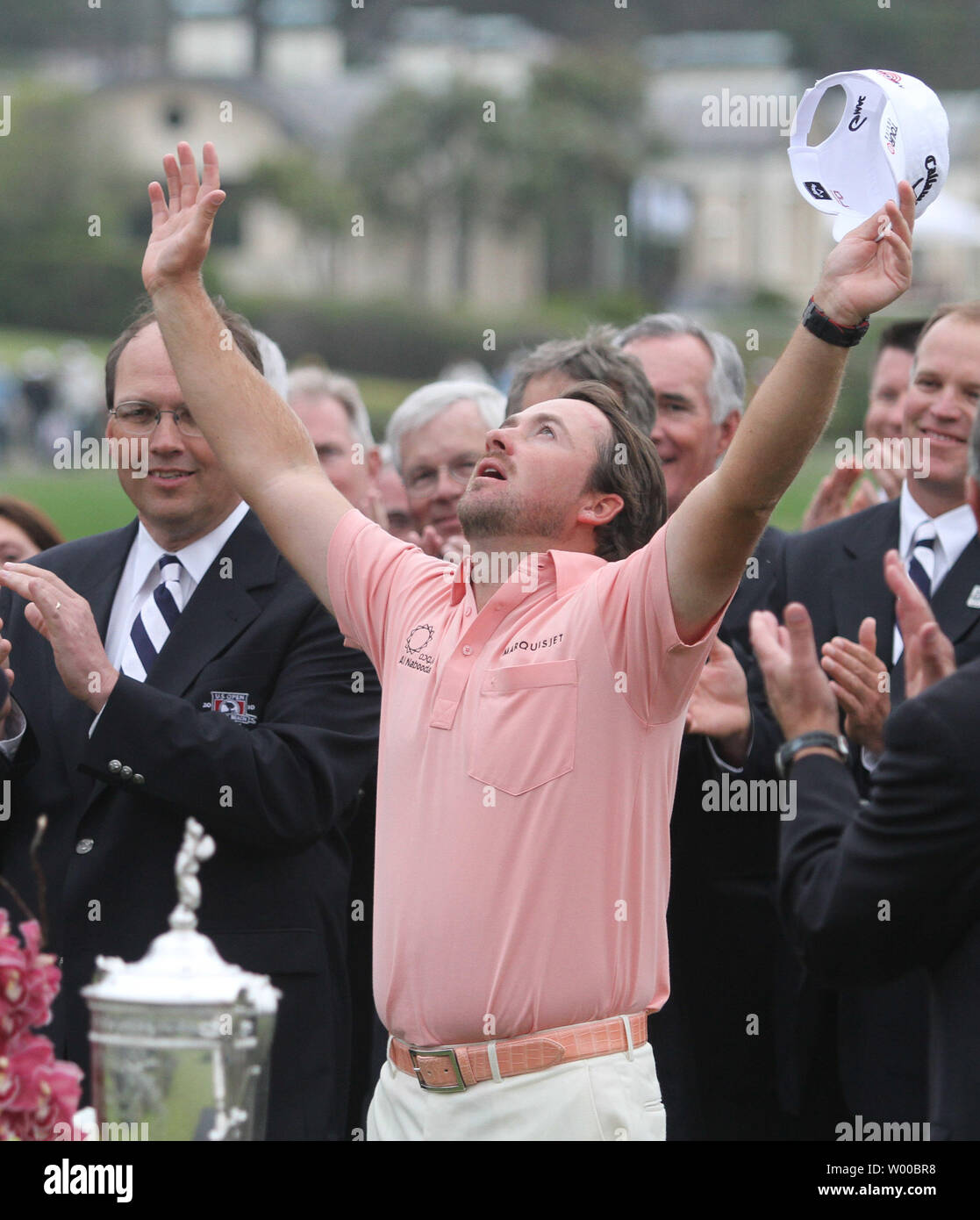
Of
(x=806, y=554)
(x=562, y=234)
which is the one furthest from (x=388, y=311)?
(x=806, y=554)

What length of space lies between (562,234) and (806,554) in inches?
2443

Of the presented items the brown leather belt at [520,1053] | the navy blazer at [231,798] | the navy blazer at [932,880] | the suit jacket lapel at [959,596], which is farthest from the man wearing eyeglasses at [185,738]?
the suit jacket lapel at [959,596]

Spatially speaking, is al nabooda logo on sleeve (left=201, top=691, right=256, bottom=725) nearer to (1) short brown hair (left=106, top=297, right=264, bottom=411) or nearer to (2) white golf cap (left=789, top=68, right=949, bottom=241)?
(1) short brown hair (left=106, top=297, right=264, bottom=411)

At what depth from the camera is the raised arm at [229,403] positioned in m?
3.74

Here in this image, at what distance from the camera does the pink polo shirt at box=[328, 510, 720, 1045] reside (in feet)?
10.7

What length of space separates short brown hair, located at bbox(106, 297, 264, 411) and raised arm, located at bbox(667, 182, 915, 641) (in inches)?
64.9

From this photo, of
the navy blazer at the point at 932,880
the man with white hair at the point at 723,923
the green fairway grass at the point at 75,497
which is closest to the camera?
the navy blazer at the point at 932,880

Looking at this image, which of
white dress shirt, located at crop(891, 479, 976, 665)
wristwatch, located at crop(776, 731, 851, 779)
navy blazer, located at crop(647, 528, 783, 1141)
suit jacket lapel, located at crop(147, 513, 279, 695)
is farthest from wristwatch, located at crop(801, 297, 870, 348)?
white dress shirt, located at crop(891, 479, 976, 665)

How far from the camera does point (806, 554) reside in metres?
5.10

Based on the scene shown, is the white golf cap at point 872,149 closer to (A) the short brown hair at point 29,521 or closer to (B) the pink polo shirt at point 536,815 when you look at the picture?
(B) the pink polo shirt at point 536,815

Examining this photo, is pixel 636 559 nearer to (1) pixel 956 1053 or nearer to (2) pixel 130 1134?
(1) pixel 956 1053

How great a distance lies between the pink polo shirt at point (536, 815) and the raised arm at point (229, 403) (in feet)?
1.43

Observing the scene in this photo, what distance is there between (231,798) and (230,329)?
1.10m

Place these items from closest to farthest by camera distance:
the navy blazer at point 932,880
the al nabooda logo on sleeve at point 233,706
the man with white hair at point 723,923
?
the navy blazer at point 932,880, the al nabooda logo on sleeve at point 233,706, the man with white hair at point 723,923
